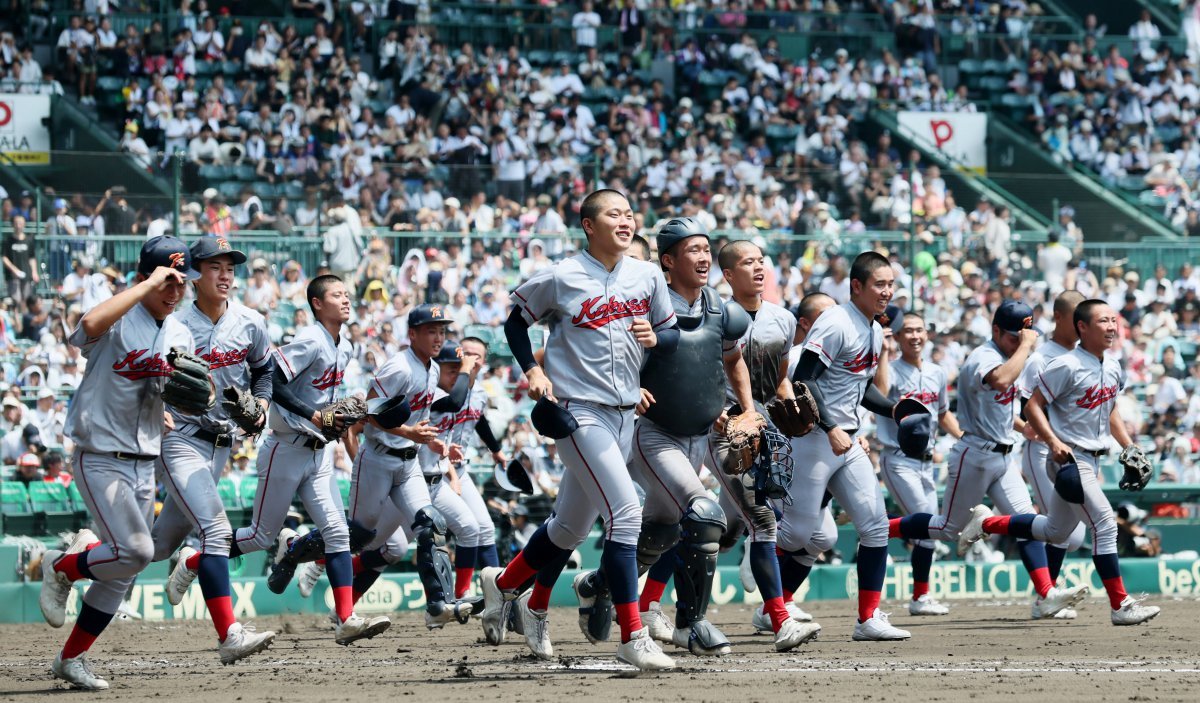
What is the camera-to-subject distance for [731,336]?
8.29 meters

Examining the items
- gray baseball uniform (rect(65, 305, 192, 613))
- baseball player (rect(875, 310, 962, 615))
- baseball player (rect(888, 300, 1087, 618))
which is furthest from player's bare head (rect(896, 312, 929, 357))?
gray baseball uniform (rect(65, 305, 192, 613))

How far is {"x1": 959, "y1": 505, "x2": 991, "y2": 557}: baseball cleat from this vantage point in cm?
1188

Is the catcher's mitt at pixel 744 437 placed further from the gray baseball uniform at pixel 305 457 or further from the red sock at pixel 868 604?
the gray baseball uniform at pixel 305 457

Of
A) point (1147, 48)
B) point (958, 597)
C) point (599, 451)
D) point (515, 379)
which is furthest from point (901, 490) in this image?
point (1147, 48)

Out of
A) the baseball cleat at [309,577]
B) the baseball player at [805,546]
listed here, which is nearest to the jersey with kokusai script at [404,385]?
the baseball cleat at [309,577]

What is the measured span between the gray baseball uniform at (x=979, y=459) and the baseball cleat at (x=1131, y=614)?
1213 millimetres

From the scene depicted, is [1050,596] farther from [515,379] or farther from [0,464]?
[0,464]

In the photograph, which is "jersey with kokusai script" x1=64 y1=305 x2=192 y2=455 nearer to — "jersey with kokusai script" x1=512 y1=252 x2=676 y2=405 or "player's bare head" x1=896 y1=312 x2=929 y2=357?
"jersey with kokusai script" x1=512 y1=252 x2=676 y2=405

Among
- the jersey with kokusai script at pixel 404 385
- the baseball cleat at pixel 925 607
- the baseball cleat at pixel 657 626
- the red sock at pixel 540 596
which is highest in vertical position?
the jersey with kokusai script at pixel 404 385

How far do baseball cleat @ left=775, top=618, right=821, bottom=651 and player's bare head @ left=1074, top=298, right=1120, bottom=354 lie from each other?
3223 mm

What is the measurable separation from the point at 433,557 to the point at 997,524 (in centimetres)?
396

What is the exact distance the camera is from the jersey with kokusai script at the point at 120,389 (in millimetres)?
7602

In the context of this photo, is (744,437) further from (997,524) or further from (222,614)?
(997,524)

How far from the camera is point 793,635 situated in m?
8.69
